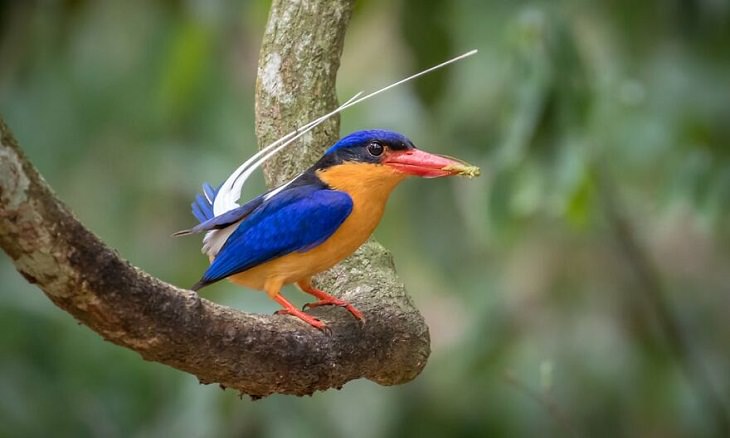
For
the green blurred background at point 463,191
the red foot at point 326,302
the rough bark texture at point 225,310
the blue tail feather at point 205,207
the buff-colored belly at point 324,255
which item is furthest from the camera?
the green blurred background at point 463,191

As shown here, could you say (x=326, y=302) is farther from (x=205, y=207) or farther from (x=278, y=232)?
(x=205, y=207)

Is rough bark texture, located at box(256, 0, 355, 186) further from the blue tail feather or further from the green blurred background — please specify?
the green blurred background

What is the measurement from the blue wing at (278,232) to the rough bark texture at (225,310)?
19cm

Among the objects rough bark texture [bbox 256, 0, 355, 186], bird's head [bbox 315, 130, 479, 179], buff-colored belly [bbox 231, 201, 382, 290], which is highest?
rough bark texture [bbox 256, 0, 355, 186]

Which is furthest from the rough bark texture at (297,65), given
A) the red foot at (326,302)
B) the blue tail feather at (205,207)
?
the red foot at (326,302)

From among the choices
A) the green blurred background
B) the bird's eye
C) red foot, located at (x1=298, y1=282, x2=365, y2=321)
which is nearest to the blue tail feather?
red foot, located at (x1=298, y1=282, x2=365, y2=321)

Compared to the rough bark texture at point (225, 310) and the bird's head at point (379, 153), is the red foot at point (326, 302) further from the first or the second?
the bird's head at point (379, 153)

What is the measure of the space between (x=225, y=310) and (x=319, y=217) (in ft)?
2.03

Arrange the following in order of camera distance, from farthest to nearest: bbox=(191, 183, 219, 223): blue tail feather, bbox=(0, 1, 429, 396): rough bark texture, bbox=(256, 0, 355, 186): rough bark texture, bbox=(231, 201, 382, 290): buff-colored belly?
bbox=(256, 0, 355, 186): rough bark texture
bbox=(191, 183, 219, 223): blue tail feather
bbox=(231, 201, 382, 290): buff-colored belly
bbox=(0, 1, 429, 396): rough bark texture

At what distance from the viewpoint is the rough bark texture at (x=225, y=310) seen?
207 cm

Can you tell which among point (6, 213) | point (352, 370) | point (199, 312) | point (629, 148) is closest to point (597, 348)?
point (629, 148)

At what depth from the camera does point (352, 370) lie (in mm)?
2928

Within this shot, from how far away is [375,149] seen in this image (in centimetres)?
321

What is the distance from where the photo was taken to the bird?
10.2 feet
